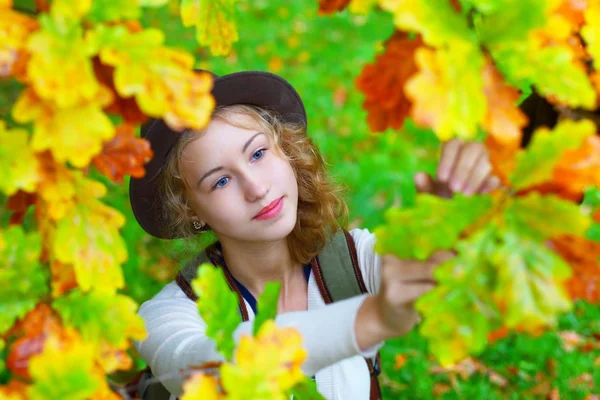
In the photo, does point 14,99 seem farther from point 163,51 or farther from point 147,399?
point 147,399

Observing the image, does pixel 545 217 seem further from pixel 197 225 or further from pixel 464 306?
pixel 197 225

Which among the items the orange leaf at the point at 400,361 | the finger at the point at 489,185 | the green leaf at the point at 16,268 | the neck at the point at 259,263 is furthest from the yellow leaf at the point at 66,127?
the orange leaf at the point at 400,361

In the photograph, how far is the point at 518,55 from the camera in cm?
63

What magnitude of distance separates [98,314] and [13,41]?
0.32 m

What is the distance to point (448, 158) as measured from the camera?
2.77ft

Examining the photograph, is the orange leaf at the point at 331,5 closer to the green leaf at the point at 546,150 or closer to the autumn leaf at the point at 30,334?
the green leaf at the point at 546,150

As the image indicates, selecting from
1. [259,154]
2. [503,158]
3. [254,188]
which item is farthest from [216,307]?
[259,154]

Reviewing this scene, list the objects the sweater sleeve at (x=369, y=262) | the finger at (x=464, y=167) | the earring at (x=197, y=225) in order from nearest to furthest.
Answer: the finger at (x=464, y=167)
the sweater sleeve at (x=369, y=262)
the earring at (x=197, y=225)

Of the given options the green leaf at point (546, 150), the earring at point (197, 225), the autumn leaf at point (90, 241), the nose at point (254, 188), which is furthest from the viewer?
the earring at point (197, 225)

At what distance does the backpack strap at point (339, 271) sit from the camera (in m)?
1.39

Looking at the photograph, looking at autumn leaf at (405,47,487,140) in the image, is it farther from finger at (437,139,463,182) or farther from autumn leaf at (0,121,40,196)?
autumn leaf at (0,121,40,196)

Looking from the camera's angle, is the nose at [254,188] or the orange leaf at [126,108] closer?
the orange leaf at [126,108]

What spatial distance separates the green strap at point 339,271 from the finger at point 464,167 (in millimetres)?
593

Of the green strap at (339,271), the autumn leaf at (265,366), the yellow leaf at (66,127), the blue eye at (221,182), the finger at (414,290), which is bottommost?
the green strap at (339,271)
